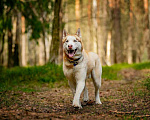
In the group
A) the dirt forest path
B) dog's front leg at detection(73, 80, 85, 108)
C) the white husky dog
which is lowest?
the dirt forest path

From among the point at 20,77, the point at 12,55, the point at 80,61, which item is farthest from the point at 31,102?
the point at 12,55

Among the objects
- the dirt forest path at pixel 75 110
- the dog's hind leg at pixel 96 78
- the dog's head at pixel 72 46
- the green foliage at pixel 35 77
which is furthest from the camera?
the green foliage at pixel 35 77

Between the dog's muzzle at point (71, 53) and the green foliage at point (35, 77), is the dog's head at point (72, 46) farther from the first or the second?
the green foliage at point (35, 77)

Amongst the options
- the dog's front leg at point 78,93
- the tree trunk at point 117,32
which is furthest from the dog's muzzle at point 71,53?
the tree trunk at point 117,32

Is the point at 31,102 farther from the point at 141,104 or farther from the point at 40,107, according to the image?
the point at 141,104

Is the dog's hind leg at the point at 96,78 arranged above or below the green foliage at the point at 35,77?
above

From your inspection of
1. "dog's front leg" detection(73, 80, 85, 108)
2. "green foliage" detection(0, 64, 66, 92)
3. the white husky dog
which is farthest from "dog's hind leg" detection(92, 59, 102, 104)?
"green foliage" detection(0, 64, 66, 92)

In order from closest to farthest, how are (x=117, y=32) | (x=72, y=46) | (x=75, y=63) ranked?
(x=72, y=46), (x=75, y=63), (x=117, y=32)

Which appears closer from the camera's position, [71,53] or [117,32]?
[71,53]

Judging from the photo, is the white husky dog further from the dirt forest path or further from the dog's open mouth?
the dirt forest path

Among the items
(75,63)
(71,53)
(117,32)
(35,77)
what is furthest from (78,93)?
(117,32)

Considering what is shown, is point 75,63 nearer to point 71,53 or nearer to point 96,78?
point 71,53

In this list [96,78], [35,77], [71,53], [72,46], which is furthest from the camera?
[35,77]

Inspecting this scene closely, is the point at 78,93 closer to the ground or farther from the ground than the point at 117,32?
closer to the ground
